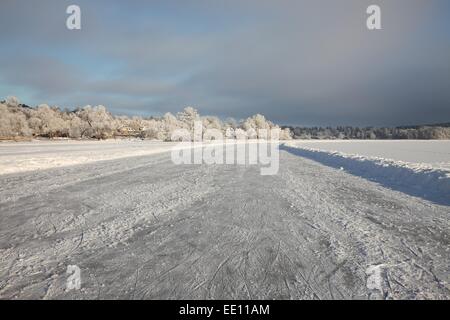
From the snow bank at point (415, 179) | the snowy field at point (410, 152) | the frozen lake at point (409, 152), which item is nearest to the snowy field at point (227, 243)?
the snow bank at point (415, 179)

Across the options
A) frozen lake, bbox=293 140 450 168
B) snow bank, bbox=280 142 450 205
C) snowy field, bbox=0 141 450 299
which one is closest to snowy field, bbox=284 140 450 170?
frozen lake, bbox=293 140 450 168

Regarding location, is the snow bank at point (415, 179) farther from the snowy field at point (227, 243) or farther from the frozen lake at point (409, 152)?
the frozen lake at point (409, 152)

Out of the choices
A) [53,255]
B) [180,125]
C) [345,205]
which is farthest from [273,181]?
[180,125]

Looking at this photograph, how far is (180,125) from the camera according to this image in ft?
388

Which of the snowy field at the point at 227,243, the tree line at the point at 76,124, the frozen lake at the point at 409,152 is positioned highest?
the tree line at the point at 76,124

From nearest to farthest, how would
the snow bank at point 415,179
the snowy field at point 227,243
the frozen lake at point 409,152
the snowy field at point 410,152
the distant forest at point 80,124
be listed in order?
the snowy field at point 227,243 → the snow bank at point 415,179 → the snowy field at point 410,152 → the frozen lake at point 409,152 → the distant forest at point 80,124

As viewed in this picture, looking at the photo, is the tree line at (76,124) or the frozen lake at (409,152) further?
the tree line at (76,124)

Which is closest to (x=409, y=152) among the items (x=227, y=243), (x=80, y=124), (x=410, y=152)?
(x=410, y=152)

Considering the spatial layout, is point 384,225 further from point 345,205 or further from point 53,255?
point 53,255

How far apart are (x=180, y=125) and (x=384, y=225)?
4531 inches

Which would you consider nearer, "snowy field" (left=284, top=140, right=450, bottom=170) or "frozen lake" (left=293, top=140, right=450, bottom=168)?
"snowy field" (left=284, top=140, right=450, bottom=170)

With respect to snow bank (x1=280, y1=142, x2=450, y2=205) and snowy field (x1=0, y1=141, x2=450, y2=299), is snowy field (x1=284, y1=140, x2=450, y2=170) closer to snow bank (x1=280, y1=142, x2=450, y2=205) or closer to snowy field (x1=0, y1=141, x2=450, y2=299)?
snow bank (x1=280, y1=142, x2=450, y2=205)

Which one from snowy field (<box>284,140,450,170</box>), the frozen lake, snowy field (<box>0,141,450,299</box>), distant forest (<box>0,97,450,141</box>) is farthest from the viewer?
distant forest (<box>0,97,450,141</box>)
